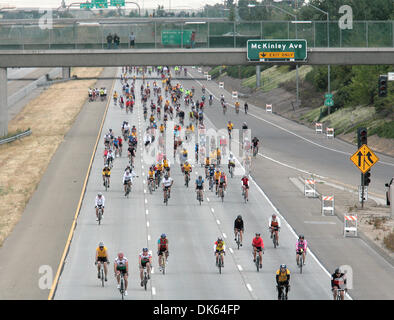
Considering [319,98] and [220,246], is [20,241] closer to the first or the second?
[220,246]

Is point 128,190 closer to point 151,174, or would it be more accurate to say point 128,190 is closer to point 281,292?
point 151,174

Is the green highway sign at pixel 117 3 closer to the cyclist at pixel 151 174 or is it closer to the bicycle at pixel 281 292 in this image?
the cyclist at pixel 151 174

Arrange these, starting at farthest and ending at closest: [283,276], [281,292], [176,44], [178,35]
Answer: [176,44], [178,35], [281,292], [283,276]

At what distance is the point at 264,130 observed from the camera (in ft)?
254

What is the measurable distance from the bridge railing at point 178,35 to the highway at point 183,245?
1561 cm

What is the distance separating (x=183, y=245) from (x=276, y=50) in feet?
105

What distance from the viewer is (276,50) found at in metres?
62.8

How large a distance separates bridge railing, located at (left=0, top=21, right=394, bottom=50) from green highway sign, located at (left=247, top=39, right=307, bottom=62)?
144cm

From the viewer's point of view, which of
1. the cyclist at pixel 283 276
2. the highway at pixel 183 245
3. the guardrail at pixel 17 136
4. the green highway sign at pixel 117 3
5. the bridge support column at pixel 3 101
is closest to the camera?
the cyclist at pixel 283 276

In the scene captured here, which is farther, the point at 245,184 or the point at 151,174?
the point at 151,174

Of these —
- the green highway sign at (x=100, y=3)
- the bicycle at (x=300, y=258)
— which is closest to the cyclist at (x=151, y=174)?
the bicycle at (x=300, y=258)

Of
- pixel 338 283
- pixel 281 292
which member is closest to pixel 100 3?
pixel 281 292

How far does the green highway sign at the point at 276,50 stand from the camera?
205ft

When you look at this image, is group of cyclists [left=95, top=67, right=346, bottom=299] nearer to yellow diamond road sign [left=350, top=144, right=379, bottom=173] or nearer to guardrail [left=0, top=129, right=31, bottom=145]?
yellow diamond road sign [left=350, top=144, right=379, bottom=173]
